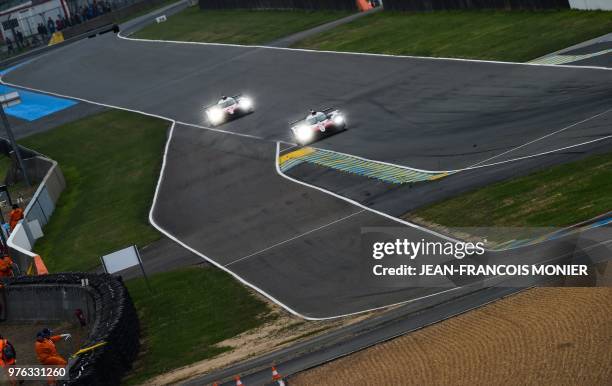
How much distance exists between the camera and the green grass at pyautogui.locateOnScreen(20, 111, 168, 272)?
1753 inches

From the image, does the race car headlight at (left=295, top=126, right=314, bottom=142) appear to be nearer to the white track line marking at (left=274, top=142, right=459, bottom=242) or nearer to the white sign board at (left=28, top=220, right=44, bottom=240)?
the white track line marking at (left=274, top=142, right=459, bottom=242)

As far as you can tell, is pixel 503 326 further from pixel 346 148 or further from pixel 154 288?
pixel 346 148

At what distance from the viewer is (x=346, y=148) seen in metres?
46.4

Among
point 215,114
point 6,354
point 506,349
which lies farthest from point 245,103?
point 506,349

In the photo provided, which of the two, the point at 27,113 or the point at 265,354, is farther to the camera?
the point at 27,113

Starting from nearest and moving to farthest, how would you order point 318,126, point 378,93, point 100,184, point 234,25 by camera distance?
point 318,126, point 378,93, point 100,184, point 234,25

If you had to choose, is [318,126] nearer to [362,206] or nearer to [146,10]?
[362,206]

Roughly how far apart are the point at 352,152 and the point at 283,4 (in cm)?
4704

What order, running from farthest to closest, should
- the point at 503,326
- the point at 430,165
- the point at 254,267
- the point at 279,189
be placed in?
the point at 279,189, the point at 430,165, the point at 254,267, the point at 503,326

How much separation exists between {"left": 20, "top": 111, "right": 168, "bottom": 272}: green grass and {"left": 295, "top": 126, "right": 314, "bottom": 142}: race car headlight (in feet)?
25.5

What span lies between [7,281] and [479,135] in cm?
1946

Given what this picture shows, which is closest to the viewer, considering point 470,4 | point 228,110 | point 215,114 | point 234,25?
point 228,110

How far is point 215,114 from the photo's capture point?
58969 mm

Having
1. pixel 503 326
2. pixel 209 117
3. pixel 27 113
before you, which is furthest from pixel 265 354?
pixel 27 113
